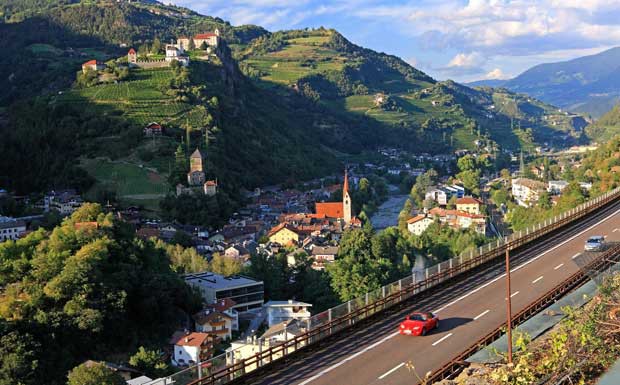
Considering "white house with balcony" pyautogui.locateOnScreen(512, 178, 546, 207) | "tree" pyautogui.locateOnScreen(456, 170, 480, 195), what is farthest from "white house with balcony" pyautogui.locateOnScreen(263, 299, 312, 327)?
"tree" pyautogui.locateOnScreen(456, 170, 480, 195)

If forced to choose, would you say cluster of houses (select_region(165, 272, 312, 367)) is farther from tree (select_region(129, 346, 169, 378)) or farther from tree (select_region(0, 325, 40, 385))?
tree (select_region(0, 325, 40, 385))

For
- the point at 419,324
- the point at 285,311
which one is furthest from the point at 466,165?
the point at 419,324

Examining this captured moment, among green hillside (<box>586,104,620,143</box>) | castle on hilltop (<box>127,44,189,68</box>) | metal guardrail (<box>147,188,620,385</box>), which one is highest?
castle on hilltop (<box>127,44,189,68</box>)

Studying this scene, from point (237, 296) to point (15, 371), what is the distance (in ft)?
60.6

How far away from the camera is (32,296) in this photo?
33875 mm

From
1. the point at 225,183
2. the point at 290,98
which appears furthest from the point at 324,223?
the point at 290,98

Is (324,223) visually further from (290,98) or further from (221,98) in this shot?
(290,98)

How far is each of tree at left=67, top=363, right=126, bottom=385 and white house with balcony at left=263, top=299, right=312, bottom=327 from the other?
50.1 feet

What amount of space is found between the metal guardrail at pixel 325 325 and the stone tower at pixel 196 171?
53.1 metres

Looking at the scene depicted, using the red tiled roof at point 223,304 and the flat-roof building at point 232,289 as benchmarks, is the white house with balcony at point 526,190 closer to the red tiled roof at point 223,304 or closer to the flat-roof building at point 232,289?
the flat-roof building at point 232,289

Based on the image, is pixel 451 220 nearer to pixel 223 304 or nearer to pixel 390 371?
pixel 223 304

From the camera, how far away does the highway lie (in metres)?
14.2

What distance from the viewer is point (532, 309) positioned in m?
18.3

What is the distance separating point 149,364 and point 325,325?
17504mm
